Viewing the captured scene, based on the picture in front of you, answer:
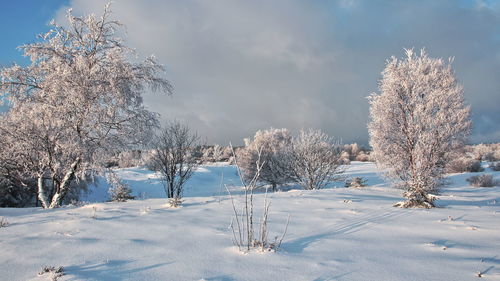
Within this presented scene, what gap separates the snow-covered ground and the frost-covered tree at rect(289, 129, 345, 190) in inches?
570

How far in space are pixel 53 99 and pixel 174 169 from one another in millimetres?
11543

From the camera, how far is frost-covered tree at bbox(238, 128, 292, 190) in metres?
28.5

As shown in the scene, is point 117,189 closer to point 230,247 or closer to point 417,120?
point 230,247

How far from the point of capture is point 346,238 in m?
4.63

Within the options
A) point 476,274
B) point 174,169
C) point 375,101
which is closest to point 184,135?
point 174,169

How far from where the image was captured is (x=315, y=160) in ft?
69.6

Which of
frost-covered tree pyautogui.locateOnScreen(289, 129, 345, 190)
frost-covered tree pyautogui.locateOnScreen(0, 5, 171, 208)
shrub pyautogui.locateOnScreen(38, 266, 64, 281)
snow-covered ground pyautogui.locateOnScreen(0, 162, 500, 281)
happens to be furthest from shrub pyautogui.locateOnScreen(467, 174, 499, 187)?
shrub pyautogui.locateOnScreen(38, 266, 64, 281)

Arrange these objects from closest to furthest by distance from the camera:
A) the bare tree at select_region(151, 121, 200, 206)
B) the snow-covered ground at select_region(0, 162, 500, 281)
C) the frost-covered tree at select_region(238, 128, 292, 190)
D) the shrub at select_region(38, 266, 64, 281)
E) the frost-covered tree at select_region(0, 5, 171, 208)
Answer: the shrub at select_region(38, 266, 64, 281), the snow-covered ground at select_region(0, 162, 500, 281), the frost-covered tree at select_region(0, 5, 171, 208), the bare tree at select_region(151, 121, 200, 206), the frost-covered tree at select_region(238, 128, 292, 190)

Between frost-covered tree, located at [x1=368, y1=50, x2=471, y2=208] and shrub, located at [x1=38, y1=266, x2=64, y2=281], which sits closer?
shrub, located at [x1=38, y1=266, x2=64, y2=281]

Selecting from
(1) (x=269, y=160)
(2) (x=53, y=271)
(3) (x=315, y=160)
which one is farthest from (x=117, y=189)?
(1) (x=269, y=160)

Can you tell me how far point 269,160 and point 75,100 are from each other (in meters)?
23.8

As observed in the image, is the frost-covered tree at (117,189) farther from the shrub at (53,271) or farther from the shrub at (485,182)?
the shrub at (485,182)

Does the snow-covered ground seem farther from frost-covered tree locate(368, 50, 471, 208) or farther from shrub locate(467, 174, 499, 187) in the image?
shrub locate(467, 174, 499, 187)

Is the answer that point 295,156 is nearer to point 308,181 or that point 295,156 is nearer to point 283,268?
A: point 308,181
